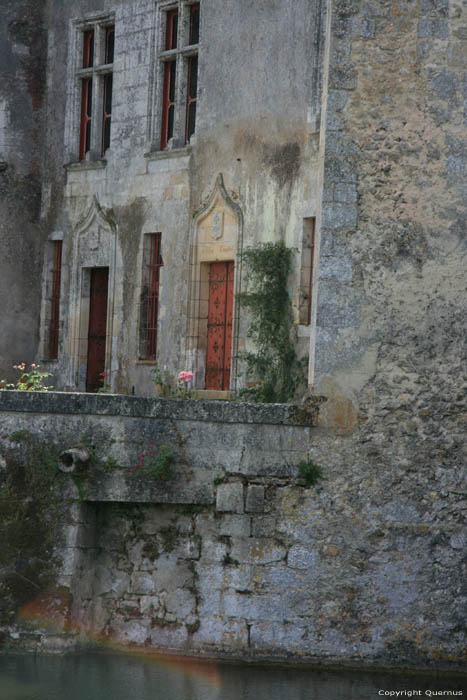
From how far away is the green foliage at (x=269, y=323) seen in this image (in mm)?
13922

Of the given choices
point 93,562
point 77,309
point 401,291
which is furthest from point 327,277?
point 77,309

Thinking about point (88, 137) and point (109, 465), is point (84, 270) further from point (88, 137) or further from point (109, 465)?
point (109, 465)

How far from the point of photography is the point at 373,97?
8.83 m

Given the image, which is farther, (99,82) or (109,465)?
(99,82)

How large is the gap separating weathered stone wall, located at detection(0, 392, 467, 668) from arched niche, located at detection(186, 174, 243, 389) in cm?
609

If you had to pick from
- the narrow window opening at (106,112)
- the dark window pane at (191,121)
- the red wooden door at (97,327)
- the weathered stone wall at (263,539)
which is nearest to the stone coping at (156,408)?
the weathered stone wall at (263,539)

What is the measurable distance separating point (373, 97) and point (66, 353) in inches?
384

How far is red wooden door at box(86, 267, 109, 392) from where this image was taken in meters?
17.7

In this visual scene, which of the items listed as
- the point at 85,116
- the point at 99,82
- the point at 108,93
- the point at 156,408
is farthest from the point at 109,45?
the point at 156,408

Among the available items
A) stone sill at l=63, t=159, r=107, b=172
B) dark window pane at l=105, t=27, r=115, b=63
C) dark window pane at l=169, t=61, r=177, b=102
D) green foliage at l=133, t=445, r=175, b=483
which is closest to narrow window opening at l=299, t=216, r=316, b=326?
dark window pane at l=169, t=61, r=177, b=102

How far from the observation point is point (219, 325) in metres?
15.5

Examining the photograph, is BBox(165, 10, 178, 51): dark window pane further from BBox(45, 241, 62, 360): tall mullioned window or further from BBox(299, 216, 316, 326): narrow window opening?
BBox(299, 216, 316, 326): narrow window opening

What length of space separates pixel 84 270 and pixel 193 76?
3.27m

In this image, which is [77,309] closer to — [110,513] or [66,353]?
[66,353]
